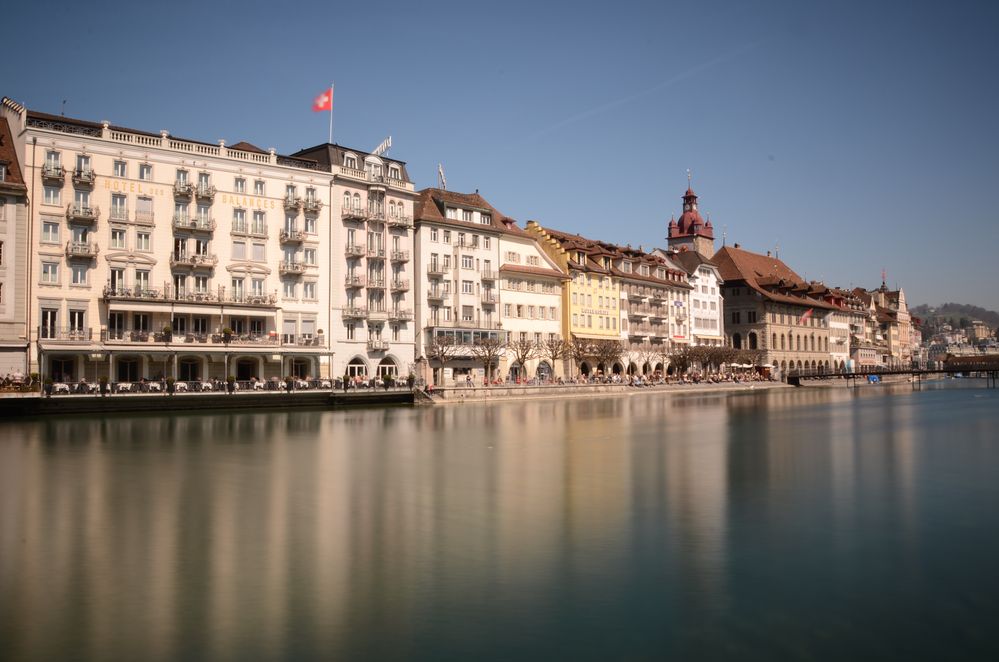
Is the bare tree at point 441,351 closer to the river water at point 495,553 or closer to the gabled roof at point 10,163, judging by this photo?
the gabled roof at point 10,163

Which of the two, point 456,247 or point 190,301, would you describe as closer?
point 190,301

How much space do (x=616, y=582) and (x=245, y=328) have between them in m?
56.7

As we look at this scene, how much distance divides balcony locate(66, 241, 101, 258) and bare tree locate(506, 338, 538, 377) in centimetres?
3904

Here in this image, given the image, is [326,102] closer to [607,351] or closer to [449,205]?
[449,205]

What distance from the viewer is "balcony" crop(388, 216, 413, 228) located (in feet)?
255

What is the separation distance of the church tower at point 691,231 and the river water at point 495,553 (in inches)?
4412

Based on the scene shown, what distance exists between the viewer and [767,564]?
55.2ft

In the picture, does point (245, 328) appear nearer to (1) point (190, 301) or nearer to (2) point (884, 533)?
(1) point (190, 301)

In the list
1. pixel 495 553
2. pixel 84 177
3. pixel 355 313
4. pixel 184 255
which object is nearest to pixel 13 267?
pixel 84 177

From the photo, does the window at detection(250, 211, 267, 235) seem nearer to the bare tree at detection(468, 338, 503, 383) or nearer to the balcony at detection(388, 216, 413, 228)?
the balcony at detection(388, 216, 413, 228)

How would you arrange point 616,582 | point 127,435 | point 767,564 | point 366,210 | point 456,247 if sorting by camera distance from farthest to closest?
point 456,247 → point 366,210 → point 127,435 → point 767,564 → point 616,582

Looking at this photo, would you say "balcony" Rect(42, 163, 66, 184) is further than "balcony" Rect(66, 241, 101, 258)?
No

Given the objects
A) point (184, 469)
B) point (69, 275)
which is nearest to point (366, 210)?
point (69, 275)

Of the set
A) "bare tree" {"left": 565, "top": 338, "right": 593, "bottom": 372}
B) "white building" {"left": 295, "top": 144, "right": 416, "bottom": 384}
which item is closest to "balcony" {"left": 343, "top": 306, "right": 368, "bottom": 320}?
"white building" {"left": 295, "top": 144, "right": 416, "bottom": 384}
